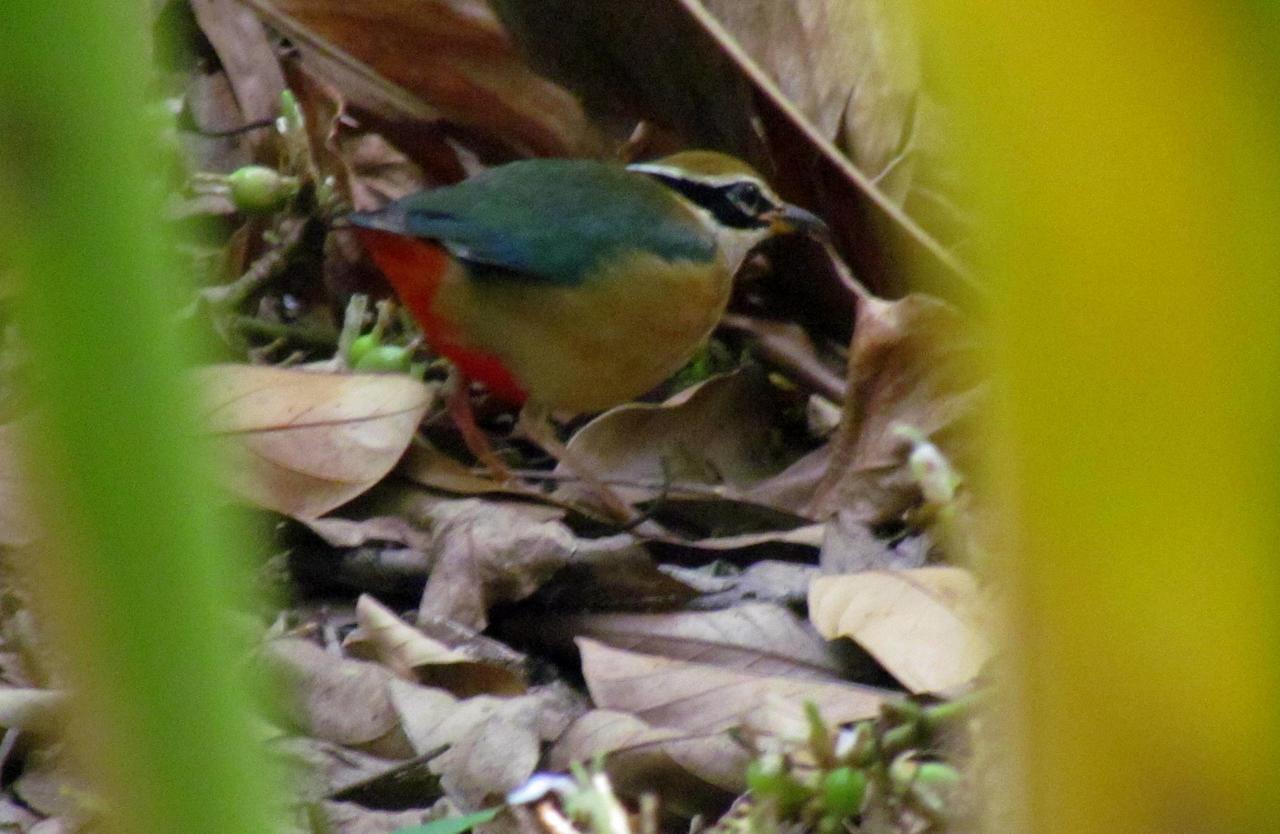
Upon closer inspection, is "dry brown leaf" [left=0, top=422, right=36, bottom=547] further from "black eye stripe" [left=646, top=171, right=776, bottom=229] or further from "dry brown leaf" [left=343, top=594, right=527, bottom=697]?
"black eye stripe" [left=646, top=171, right=776, bottom=229]

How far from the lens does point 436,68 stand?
13.9 feet

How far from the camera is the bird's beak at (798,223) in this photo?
388 centimetres

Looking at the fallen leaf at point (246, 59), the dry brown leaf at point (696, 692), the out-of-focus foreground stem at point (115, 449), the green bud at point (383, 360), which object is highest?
the out-of-focus foreground stem at point (115, 449)

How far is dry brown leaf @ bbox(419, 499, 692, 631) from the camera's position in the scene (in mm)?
2764

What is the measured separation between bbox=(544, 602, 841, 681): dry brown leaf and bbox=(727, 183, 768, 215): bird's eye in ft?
4.85

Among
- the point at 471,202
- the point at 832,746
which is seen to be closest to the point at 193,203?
the point at 471,202

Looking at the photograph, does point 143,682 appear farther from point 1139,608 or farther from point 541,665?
point 541,665

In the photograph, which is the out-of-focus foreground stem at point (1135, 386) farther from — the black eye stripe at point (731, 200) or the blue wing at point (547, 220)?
the black eye stripe at point (731, 200)

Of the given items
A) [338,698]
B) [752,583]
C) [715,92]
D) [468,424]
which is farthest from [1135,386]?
[715,92]

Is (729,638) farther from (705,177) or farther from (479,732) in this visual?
(705,177)

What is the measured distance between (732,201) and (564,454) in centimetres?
84

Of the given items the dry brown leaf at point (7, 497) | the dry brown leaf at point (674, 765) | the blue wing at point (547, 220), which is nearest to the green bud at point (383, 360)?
the blue wing at point (547, 220)

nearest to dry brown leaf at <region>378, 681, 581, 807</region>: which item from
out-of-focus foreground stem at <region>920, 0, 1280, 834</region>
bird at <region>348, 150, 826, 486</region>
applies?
bird at <region>348, 150, 826, 486</region>

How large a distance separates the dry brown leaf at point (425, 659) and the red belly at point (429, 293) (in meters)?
1.08
